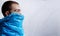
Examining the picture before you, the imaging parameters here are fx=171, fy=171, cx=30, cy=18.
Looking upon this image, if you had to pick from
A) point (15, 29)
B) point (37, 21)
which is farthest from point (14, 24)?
point (37, 21)

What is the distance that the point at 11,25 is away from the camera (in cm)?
110

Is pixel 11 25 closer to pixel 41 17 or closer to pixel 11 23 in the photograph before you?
pixel 11 23

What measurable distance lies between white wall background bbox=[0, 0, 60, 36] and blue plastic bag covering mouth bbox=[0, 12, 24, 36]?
1.48 ft

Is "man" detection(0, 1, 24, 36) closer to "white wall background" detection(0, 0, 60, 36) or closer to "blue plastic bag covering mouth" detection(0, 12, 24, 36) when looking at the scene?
"blue plastic bag covering mouth" detection(0, 12, 24, 36)

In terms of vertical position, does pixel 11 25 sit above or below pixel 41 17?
below

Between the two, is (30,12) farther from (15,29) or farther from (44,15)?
(15,29)

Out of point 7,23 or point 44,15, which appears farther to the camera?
point 44,15

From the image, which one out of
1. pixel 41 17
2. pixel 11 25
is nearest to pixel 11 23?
pixel 11 25

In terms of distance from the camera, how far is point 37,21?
1578mm

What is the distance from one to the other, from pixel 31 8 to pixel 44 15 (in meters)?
0.14

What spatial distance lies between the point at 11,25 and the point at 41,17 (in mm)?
521

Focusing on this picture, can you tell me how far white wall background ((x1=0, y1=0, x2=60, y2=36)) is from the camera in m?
1.55

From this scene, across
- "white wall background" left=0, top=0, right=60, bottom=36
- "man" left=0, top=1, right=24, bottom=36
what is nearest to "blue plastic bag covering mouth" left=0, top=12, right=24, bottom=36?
"man" left=0, top=1, right=24, bottom=36

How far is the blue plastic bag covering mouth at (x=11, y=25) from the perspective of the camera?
1095 millimetres
